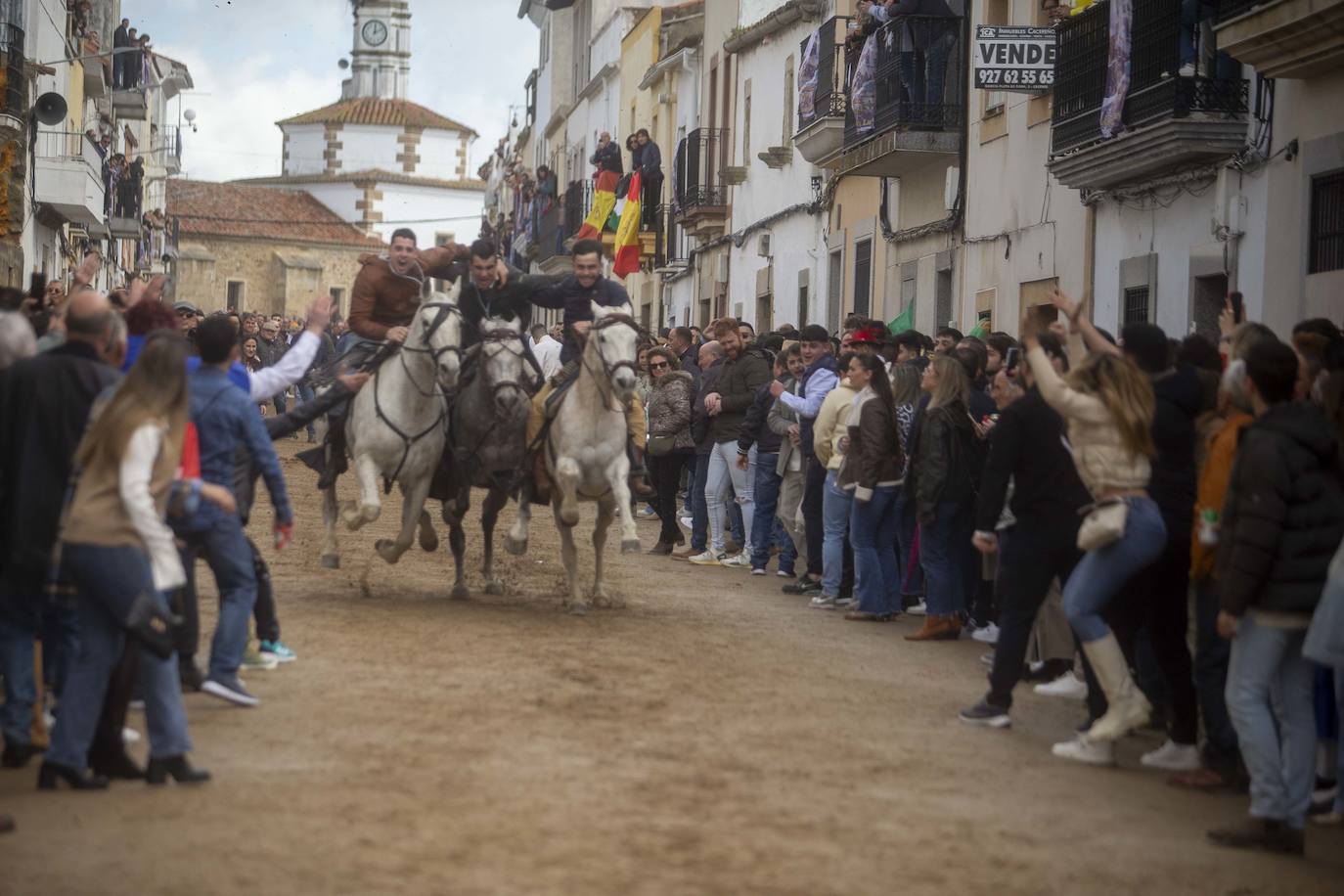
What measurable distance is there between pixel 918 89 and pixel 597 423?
11064 millimetres

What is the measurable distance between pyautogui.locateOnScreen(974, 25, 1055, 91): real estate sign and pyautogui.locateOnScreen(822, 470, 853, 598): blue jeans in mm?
6102

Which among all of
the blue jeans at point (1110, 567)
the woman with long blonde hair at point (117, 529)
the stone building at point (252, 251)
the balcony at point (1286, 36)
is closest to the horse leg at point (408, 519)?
the blue jeans at point (1110, 567)

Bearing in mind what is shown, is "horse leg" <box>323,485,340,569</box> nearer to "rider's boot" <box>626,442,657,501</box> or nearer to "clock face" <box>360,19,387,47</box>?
"rider's boot" <box>626,442,657,501</box>

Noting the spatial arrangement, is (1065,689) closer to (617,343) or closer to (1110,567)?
(1110,567)

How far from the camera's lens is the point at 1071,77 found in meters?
19.0

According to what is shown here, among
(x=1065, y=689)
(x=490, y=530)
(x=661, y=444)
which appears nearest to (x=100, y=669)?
(x=1065, y=689)

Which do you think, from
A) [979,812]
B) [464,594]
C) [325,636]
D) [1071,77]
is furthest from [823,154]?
[979,812]

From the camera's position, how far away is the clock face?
111 metres

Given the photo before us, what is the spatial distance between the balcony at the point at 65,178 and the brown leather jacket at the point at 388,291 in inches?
1077

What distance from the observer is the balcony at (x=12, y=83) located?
3500 centimetres

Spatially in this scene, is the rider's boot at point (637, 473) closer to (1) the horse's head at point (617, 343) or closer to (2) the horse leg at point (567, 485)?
(2) the horse leg at point (567, 485)

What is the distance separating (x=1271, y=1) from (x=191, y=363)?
27.2ft

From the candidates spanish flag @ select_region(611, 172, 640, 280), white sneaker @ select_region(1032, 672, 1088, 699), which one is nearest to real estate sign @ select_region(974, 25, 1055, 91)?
white sneaker @ select_region(1032, 672, 1088, 699)

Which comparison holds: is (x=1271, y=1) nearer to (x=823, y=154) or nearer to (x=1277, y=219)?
(x=1277, y=219)
